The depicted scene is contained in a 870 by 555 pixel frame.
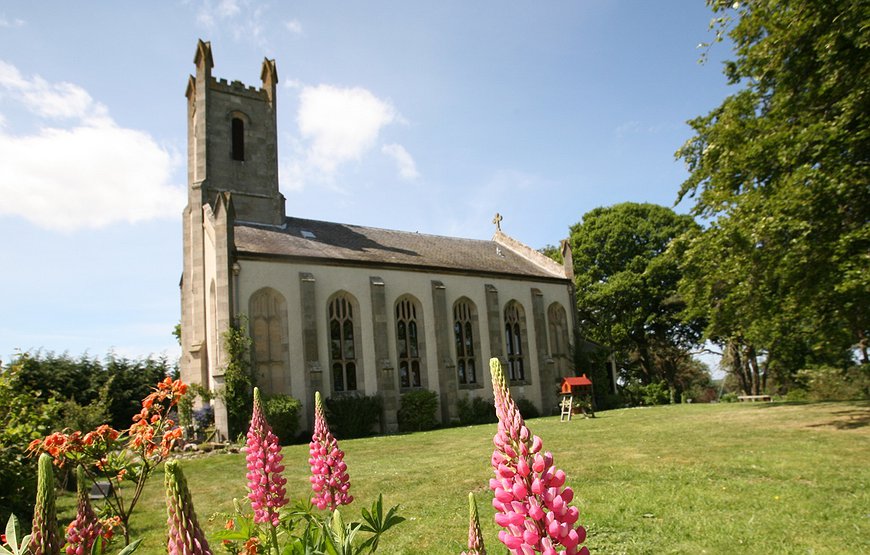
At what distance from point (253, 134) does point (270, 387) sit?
45.2ft

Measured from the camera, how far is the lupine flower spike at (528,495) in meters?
1.91

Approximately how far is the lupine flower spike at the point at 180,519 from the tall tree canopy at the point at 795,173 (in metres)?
12.3

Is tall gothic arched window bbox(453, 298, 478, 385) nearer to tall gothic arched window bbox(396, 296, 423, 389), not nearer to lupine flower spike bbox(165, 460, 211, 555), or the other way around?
tall gothic arched window bbox(396, 296, 423, 389)

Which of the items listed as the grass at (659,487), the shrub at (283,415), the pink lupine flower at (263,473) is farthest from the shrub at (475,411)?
the pink lupine flower at (263,473)

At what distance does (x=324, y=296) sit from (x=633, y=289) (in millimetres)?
22277

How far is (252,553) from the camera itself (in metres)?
3.14

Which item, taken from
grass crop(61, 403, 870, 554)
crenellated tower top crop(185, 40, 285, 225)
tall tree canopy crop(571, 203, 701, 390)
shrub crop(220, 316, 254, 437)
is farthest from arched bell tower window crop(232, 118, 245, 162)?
tall tree canopy crop(571, 203, 701, 390)

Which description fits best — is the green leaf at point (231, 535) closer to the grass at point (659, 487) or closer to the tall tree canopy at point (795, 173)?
the grass at point (659, 487)

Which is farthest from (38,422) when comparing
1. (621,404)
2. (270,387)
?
(621,404)

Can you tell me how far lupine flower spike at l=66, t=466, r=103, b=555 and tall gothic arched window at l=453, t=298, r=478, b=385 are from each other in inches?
962

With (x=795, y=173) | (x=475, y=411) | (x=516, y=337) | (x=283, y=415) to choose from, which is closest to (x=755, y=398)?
(x=516, y=337)

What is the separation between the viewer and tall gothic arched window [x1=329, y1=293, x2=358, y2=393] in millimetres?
23453

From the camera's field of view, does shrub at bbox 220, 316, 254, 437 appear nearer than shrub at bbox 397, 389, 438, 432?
Yes

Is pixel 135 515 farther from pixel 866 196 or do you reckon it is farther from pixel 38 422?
pixel 866 196
